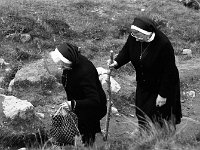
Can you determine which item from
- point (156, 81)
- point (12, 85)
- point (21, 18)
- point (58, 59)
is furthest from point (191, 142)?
point (21, 18)

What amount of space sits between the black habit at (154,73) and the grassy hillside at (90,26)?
7.71 feet

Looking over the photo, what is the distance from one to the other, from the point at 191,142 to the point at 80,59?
1602mm

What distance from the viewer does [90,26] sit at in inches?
442

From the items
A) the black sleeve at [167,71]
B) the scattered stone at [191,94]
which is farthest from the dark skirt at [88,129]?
the scattered stone at [191,94]

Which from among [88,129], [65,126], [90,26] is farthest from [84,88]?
[90,26]

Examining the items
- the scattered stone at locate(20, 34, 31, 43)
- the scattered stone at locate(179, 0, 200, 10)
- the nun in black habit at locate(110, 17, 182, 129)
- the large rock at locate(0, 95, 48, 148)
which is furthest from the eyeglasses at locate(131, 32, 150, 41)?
the scattered stone at locate(179, 0, 200, 10)

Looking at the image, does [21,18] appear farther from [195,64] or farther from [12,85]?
[195,64]

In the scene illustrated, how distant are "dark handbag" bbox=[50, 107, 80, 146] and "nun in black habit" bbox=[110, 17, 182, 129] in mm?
888

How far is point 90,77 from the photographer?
491 centimetres

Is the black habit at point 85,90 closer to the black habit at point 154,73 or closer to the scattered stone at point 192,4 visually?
the black habit at point 154,73

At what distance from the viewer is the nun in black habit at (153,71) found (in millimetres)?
4980

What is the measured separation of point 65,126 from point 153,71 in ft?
4.25

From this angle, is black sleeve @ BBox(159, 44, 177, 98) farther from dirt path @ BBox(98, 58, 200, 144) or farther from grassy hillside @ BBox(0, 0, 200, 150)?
grassy hillside @ BBox(0, 0, 200, 150)

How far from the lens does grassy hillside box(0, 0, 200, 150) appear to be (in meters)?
9.48
